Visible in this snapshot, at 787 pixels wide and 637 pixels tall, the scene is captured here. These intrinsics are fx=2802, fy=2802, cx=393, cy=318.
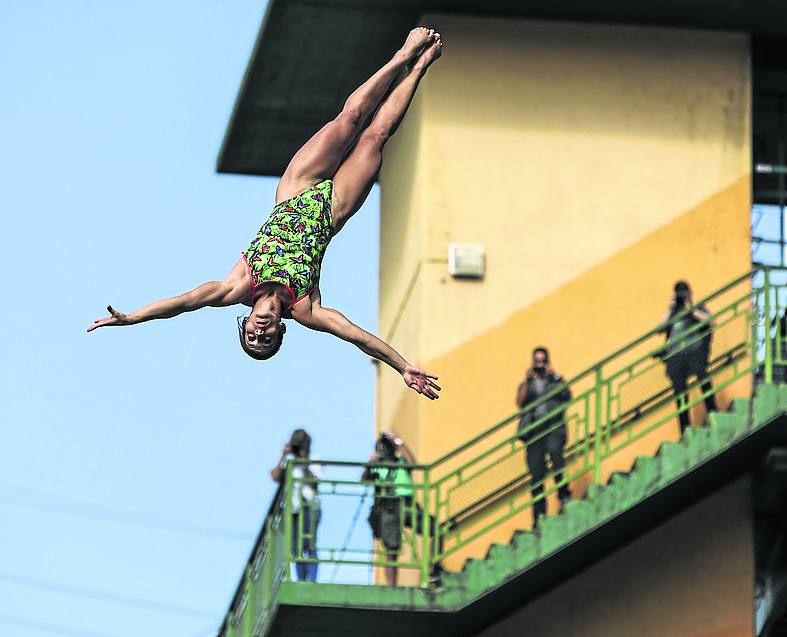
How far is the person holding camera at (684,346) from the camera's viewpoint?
87.7ft

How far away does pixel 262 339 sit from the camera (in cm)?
1891

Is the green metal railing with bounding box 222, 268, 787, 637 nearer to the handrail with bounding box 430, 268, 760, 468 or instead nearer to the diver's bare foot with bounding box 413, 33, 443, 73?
the handrail with bounding box 430, 268, 760, 468

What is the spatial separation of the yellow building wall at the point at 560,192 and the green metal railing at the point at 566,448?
0.62 meters

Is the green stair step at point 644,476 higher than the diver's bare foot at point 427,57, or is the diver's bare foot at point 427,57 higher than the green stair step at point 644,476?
the diver's bare foot at point 427,57

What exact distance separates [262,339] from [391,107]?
7.75ft

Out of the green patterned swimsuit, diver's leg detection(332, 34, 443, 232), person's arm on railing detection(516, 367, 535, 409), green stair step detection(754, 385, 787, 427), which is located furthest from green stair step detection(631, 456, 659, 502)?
the green patterned swimsuit

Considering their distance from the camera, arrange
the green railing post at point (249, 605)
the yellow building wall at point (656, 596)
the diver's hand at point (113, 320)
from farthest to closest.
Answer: the yellow building wall at point (656, 596), the green railing post at point (249, 605), the diver's hand at point (113, 320)

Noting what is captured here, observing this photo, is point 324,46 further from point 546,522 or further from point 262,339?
point 262,339

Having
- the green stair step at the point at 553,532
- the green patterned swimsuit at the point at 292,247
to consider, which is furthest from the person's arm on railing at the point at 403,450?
the green patterned swimsuit at the point at 292,247

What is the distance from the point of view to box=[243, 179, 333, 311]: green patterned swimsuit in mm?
19094

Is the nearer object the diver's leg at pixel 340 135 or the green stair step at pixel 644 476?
the diver's leg at pixel 340 135

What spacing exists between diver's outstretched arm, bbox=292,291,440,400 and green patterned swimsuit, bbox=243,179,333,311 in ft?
0.34

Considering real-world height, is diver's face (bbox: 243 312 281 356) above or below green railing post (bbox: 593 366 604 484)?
below

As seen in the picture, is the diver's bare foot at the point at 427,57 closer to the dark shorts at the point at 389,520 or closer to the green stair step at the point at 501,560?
the dark shorts at the point at 389,520
